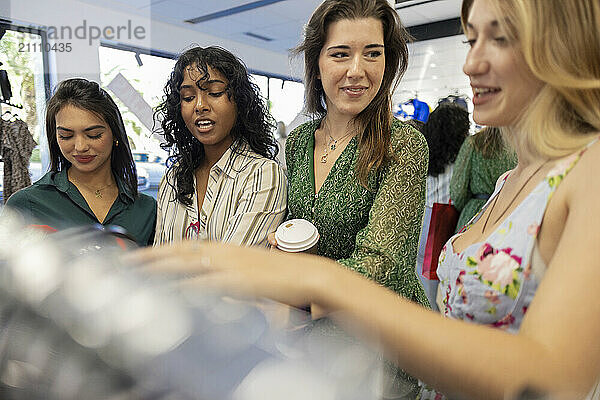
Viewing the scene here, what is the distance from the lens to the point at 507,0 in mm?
638

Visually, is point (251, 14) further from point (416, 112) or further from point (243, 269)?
point (243, 269)

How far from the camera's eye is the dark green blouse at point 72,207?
5.39 feet

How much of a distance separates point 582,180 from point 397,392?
35cm

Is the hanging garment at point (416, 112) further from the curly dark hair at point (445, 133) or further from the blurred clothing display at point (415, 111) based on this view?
the curly dark hair at point (445, 133)

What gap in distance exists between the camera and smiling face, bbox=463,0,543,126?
26.3 inches

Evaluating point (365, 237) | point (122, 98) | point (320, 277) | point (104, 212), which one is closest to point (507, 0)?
point (320, 277)

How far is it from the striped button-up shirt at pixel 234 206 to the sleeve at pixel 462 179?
1.82m

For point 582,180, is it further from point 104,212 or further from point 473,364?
point 104,212

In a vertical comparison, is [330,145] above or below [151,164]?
above

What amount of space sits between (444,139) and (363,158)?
8.21 ft

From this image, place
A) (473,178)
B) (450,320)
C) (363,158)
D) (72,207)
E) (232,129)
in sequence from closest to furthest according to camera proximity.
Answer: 1. (450,320)
2. (363,158)
3. (232,129)
4. (72,207)
5. (473,178)

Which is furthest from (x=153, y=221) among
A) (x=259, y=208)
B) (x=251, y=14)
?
(x=251, y=14)

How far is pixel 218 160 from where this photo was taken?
1.56 metres

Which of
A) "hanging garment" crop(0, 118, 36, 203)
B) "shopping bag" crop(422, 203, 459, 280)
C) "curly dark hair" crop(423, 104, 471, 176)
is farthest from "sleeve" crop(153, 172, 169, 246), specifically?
"hanging garment" crop(0, 118, 36, 203)
